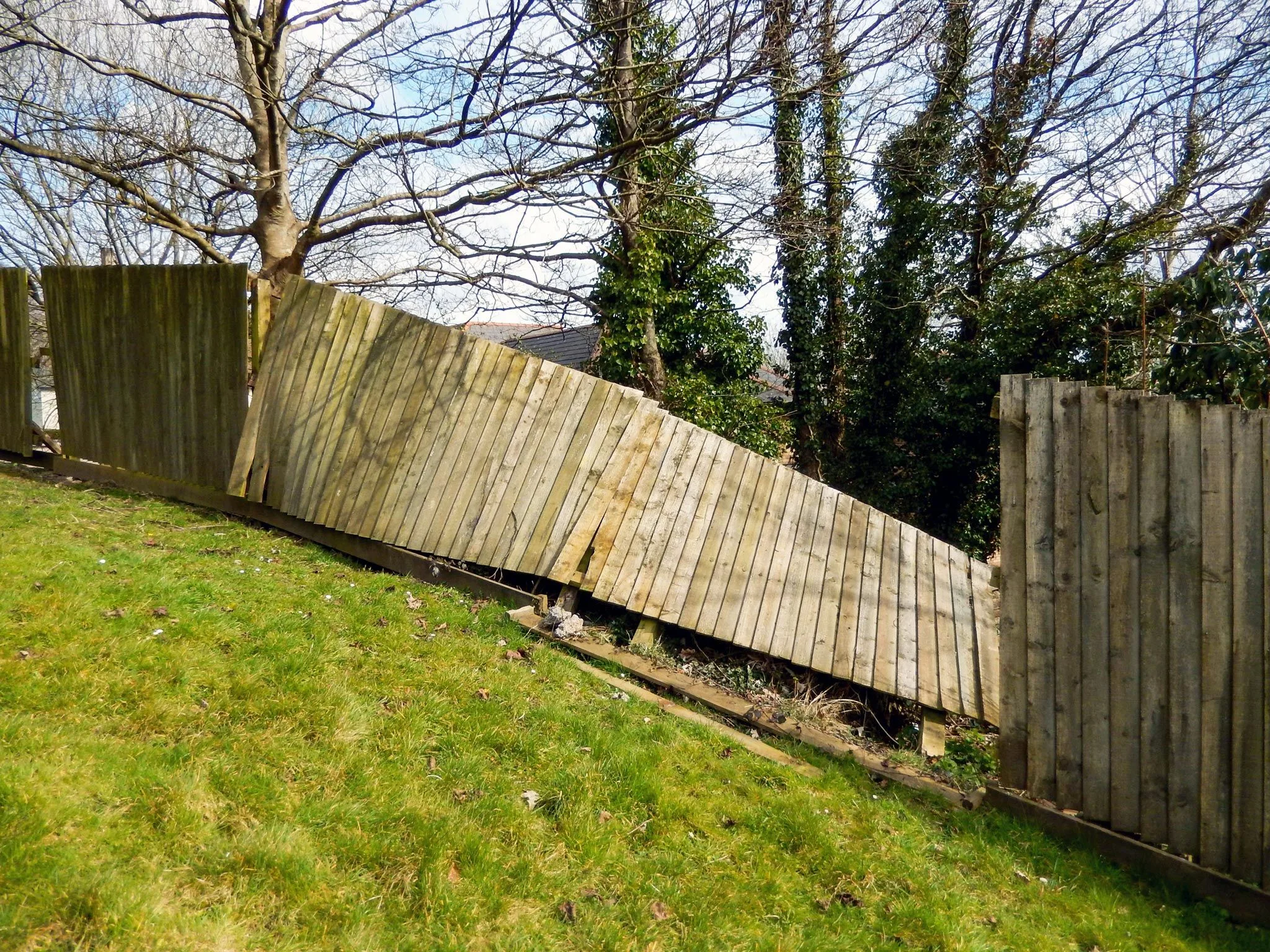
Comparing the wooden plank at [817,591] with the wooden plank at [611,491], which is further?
the wooden plank at [611,491]

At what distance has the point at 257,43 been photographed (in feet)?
24.3

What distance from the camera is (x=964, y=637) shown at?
5.20 meters

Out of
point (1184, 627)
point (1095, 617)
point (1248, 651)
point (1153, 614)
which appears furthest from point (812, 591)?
point (1248, 651)

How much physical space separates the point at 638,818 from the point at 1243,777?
2.47 meters

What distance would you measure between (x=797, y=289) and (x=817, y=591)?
34.1 feet

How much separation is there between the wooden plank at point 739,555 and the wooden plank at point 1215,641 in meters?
2.51

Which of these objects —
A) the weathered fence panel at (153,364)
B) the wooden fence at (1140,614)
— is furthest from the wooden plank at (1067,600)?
the weathered fence panel at (153,364)

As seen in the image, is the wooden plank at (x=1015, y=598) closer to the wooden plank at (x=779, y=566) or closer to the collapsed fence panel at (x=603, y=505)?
the collapsed fence panel at (x=603, y=505)

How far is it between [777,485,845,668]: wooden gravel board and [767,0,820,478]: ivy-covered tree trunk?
6.58 meters

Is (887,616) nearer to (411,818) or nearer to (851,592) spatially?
(851,592)

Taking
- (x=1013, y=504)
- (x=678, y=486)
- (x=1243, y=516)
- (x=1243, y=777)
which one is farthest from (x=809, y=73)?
(x=1243, y=777)

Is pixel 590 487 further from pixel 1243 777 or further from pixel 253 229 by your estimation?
pixel 253 229

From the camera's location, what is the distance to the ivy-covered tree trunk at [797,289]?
12.3 m

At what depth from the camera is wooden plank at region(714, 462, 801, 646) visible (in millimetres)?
5133
